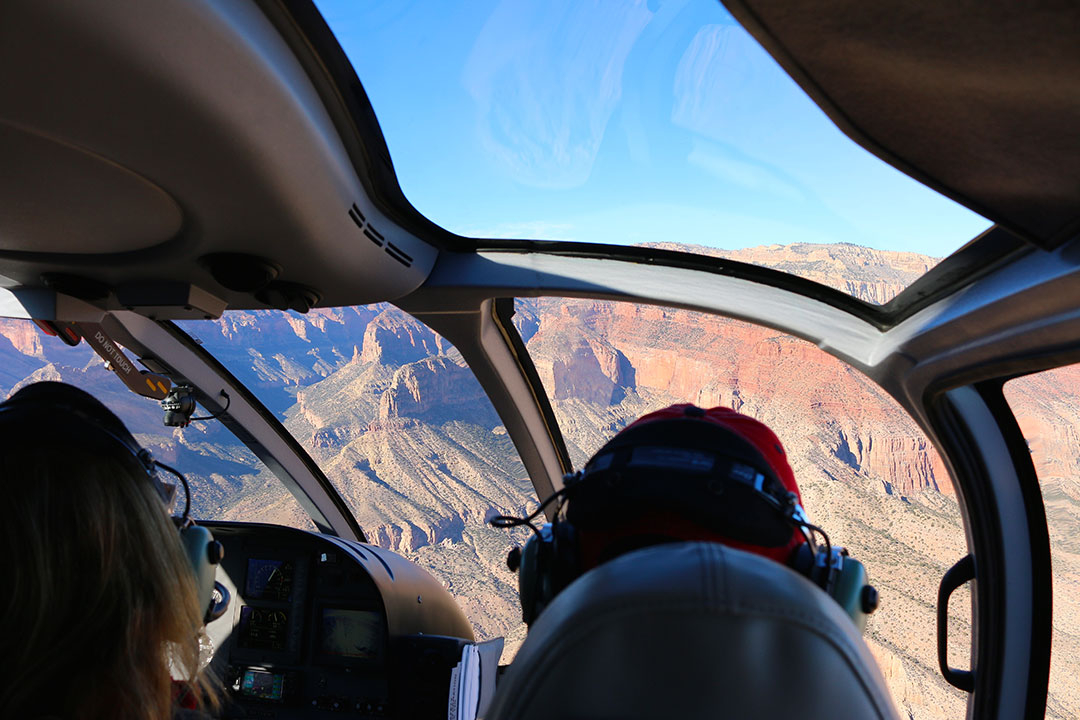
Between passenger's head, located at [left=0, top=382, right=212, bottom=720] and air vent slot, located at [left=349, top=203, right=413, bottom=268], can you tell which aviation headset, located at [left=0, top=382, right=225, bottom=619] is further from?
air vent slot, located at [left=349, top=203, right=413, bottom=268]

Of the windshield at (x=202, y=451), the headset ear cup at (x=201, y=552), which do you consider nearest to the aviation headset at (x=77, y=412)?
the headset ear cup at (x=201, y=552)

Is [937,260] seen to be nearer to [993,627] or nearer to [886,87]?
[886,87]

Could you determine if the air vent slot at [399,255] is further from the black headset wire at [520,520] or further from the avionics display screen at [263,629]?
the avionics display screen at [263,629]

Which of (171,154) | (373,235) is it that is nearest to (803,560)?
(171,154)

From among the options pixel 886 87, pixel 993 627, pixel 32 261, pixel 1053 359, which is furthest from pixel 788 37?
pixel 32 261

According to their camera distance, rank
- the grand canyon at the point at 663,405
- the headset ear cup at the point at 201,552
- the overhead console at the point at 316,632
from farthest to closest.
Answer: the overhead console at the point at 316,632
the grand canyon at the point at 663,405
the headset ear cup at the point at 201,552

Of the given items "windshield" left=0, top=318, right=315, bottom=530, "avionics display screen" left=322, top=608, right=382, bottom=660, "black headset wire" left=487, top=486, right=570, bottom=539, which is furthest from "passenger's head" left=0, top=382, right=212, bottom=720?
"avionics display screen" left=322, top=608, right=382, bottom=660

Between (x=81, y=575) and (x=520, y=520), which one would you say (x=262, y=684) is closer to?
(x=81, y=575)
